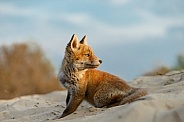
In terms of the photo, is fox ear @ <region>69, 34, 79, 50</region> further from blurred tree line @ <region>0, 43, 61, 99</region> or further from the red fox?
blurred tree line @ <region>0, 43, 61, 99</region>

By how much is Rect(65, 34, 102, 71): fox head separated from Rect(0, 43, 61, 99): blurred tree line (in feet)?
48.3

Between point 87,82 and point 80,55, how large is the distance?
0.45 metres

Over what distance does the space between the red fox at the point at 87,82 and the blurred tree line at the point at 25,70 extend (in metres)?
14.8

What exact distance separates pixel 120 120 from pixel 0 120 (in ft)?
11.4

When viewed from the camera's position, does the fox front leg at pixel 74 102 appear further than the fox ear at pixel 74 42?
No

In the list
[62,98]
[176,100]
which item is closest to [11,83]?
[62,98]

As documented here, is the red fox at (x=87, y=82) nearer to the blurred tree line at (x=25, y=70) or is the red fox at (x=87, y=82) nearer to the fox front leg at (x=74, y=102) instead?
the fox front leg at (x=74, y=102)

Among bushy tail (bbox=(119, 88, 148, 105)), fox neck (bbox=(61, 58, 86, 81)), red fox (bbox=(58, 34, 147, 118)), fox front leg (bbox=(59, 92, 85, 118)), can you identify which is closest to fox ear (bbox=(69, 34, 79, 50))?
red fox (bbox=(58, 34, 147, 118))

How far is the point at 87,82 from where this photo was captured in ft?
24.5

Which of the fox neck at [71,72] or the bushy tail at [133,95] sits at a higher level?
the fox neck at [71,72]

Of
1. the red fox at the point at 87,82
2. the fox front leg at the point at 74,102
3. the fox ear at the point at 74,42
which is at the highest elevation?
the fox ear at the point at 74,42

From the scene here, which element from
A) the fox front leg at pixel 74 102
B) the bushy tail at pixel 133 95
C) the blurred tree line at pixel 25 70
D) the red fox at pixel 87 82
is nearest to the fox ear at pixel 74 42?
the red fox at pixel 87 82

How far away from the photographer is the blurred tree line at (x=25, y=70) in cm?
2239

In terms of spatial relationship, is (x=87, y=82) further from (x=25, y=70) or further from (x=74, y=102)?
(x=25, y=70)
